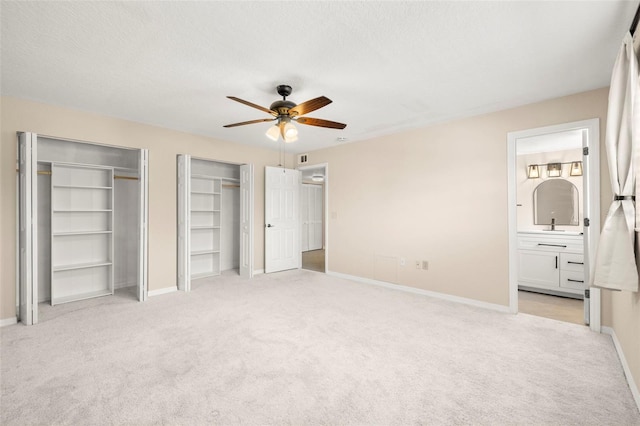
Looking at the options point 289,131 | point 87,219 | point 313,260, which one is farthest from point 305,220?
point 289,131

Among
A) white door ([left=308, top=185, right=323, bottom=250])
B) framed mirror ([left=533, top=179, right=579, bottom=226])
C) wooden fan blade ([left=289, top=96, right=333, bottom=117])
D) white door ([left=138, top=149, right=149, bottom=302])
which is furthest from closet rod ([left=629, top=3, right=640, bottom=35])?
white door ([left=308, top=185, right=323, bottom=250])

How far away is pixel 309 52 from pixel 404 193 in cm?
283

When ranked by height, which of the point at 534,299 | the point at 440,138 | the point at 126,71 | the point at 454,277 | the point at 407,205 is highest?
the point at 126,71

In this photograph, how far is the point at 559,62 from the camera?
252cm

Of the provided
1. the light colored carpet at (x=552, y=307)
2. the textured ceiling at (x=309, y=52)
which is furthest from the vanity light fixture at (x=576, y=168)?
the textured ceiling at (x=309, y=52)

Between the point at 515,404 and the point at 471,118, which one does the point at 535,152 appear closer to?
the point at 471,118

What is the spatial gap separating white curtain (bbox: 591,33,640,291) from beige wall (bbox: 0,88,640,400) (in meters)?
0.62

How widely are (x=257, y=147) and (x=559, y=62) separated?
4.63 m

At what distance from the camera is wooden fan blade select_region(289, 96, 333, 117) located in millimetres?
2535

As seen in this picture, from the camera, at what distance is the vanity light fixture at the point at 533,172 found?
5234 millimetres

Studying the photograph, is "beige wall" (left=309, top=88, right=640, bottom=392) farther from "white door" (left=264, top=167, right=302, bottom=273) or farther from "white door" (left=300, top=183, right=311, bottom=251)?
"white door" (left=300, top=183, right=311, bottom=251)

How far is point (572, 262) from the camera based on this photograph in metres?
4.25

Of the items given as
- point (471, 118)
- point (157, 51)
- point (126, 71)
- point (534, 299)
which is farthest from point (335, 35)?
point (534, 299)

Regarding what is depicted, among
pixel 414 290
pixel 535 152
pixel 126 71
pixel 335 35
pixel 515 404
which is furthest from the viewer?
pixel 535 152
